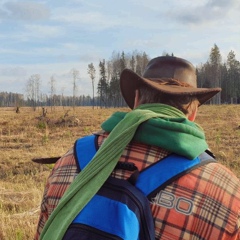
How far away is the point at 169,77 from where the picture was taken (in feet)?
6.37

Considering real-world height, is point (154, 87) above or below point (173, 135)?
above

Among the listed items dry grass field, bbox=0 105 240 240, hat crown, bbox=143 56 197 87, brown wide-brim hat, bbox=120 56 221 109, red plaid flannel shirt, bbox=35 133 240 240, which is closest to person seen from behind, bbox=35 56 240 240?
red plaid flannel shirt, bbox=35 133 240 240

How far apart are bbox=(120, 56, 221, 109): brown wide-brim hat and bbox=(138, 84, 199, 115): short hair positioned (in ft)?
0.09

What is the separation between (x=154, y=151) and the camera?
1.51 m

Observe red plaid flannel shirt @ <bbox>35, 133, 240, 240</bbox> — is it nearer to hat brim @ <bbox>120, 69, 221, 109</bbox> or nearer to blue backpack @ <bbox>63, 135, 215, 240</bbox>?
blue backpack @ <bbox>63, 135, 215, 240</bbox>

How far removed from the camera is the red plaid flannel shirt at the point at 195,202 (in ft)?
4.77

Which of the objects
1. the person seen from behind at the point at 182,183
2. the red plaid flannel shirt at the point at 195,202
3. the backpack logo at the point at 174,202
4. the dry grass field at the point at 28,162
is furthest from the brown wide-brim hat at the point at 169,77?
the dry grass field at the point at 28,162

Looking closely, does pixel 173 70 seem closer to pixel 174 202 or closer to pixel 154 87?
pixel 154 87

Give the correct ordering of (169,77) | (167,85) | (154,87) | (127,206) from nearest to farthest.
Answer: (127,206)
(154,87)
(167,85)
(169,77)

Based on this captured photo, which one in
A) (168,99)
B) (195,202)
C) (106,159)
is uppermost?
(168,99)

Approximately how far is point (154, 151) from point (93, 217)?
32 cm

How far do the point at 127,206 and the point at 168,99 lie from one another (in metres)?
0.52

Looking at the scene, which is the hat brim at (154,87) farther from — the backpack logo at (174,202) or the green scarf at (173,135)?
the backpack logo at (174,202)

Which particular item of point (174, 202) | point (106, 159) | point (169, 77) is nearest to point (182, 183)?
point (174, 202)
